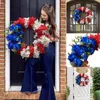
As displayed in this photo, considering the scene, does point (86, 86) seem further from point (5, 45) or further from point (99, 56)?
point (99, 56)

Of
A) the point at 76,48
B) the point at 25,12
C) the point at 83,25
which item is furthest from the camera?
the point at 83,25

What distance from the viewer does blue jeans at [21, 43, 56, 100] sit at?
580cm

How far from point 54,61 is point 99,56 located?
20.5 feet

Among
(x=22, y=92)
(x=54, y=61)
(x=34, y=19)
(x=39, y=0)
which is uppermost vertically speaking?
(x=39, y=0)

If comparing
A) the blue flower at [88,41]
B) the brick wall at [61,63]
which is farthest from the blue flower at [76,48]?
the brick wall at [61,63]

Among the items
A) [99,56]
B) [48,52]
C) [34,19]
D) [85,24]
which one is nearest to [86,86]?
[48,52]

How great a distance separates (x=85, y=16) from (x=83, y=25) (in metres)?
0.50

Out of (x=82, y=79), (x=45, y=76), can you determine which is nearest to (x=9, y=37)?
(x=45, y=76)

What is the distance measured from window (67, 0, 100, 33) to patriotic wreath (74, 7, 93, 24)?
16 centimetres

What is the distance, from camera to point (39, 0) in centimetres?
631

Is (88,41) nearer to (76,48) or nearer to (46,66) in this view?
(76,48)

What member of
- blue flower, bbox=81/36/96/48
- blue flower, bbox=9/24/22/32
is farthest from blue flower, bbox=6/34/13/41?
blue flower, bbox=81/36/96/48

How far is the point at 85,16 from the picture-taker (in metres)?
12.8

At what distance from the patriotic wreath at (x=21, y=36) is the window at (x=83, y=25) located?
7.15 meters
